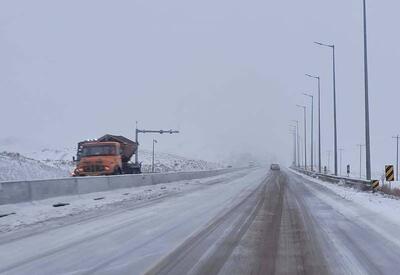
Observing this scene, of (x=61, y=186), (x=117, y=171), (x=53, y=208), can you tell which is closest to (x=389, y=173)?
(x=61, y=186)

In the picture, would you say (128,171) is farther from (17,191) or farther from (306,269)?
(306,269)

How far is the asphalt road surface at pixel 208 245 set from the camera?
9.70 metres

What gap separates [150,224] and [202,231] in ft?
6.75

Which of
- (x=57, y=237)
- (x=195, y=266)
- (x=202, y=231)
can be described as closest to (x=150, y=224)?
(x=202, y=231)

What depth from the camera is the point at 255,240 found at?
12.9 m

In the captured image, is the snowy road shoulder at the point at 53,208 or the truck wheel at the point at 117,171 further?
the truck wheel at the point at 117,171

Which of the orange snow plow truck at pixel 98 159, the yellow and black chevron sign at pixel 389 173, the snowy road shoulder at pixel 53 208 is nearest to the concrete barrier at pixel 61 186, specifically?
the snowy road shoulder at pixel 53 208

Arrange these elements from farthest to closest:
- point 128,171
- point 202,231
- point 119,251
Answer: point 128,171, point 202,231, point 119,251

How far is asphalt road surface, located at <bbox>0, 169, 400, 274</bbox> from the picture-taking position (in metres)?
9.70

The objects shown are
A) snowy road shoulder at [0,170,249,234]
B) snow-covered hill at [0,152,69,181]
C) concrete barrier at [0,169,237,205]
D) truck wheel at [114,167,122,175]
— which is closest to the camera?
snowy road shoulder at [0,170,249,234]

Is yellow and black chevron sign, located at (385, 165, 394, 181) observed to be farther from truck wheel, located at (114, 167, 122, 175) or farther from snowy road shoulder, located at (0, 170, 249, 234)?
truck wheel, located at (114, 167, 122, 175)

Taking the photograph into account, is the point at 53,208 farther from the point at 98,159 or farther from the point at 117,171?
the point at 117,171

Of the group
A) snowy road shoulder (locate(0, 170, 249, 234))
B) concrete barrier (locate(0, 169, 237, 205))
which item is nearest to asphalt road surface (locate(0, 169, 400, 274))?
snowy road shoulder (locate(0, 170, 249, 234))

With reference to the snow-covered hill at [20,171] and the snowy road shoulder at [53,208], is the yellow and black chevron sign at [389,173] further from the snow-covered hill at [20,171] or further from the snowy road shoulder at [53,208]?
the snow-covered hill at [20,171]
